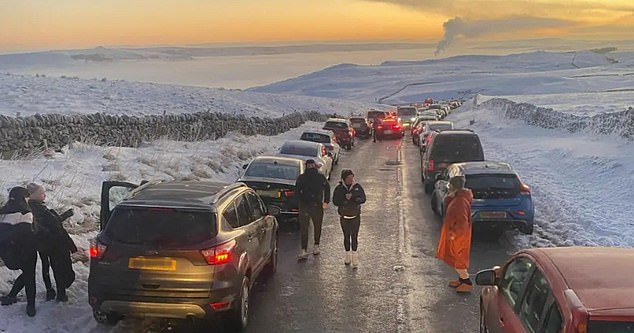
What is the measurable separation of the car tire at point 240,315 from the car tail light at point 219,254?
53cm

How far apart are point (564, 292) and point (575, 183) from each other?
17.1m

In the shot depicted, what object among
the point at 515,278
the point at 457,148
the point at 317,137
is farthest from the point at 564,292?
the point at 317,137

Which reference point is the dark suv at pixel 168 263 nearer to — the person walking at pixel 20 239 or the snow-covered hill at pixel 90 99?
the person walking at pixel 20 239

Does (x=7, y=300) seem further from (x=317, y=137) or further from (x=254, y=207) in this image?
(x=317, y=137)

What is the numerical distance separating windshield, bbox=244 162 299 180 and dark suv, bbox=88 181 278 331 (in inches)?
282

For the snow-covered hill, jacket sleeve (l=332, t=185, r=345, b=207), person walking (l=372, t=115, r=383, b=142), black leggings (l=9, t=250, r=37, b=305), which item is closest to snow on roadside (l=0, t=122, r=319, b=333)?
black leggings (l=9, t=250, r=37, b=305)

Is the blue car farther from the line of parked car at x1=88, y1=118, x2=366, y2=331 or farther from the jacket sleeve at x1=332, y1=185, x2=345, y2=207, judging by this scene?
the line of parked car at x1=88, y1=118, x2=366, y2=331

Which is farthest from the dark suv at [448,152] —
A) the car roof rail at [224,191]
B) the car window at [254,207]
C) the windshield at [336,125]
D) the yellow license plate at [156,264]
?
the windshield at [336,125]

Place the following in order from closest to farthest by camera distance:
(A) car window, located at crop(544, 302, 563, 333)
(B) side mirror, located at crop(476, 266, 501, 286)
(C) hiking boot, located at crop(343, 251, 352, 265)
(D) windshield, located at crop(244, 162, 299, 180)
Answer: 1. (A) car window, located at crop(544, 302, 563, 333)
2. (B) side mirror, located at crop(476, 266, 501, 286)
3. (C) hiking boot, located at crop(343, 251, 352, 265)
4. (D) windshield, located at crop(244, 162, 299, 180)

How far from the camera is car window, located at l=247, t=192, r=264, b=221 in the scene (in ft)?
31.2

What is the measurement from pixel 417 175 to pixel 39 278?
663 inches

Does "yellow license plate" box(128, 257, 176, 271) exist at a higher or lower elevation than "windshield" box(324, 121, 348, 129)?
higher

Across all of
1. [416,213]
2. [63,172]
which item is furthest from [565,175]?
[63,172]

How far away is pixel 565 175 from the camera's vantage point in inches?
885
